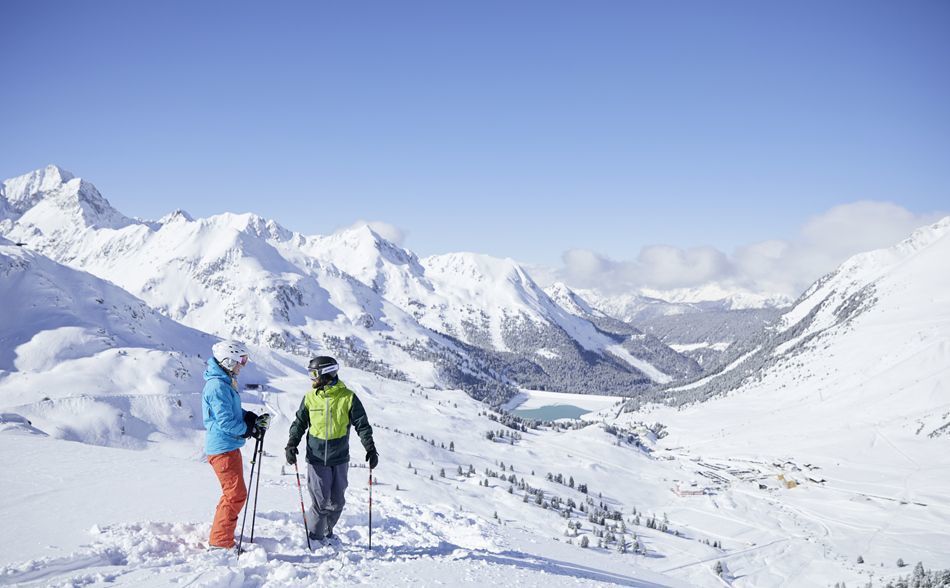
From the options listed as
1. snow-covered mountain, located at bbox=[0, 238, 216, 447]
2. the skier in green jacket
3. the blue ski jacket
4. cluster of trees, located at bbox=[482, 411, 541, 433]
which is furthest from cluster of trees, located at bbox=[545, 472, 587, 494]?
the blue ski jacket

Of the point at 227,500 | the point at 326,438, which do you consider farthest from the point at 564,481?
the point at 227,500

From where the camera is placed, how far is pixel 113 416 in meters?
67.9

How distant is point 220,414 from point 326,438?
220 cm

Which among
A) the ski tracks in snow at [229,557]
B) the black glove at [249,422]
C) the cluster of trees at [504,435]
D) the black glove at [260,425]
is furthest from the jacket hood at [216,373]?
the cluster of trees at [504,435]

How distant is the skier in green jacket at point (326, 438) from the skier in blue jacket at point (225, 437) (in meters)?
1.14

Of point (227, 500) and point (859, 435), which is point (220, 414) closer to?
point (227, 500)

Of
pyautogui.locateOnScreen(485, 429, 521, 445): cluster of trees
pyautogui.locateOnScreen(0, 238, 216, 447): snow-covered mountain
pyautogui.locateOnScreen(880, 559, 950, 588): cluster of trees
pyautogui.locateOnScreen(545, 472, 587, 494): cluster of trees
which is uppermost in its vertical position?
pyautogui.locateOnScreen(0, 238, 216, 447): snow-covered mountain

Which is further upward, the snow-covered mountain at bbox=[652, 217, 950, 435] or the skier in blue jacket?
the snow-covered mountain at bbox=[652, 217, 950, 435]

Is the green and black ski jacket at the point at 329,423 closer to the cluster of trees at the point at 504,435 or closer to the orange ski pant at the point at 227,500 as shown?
the orange ski pant at the point at 227,500

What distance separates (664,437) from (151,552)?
576 ft

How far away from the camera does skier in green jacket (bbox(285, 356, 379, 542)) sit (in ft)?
36.5

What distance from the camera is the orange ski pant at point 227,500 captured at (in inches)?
404

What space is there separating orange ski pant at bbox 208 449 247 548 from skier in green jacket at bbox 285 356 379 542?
1.13 meters

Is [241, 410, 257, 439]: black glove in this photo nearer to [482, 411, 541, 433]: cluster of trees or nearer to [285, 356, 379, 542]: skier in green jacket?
[285, 356, 379, 542]: skier in green jacket
